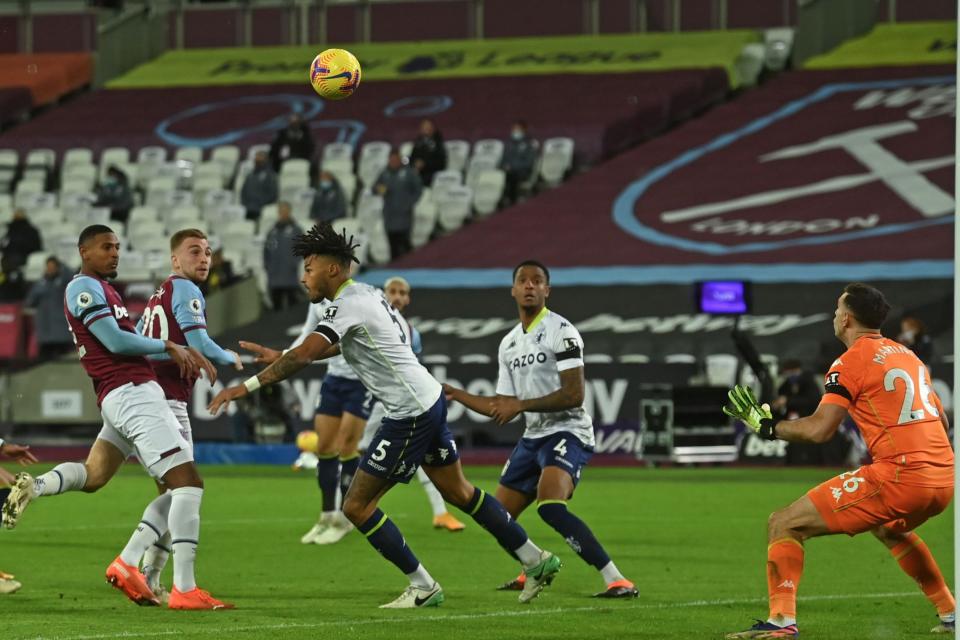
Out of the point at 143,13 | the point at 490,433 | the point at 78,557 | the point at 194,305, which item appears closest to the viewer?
the point at 194,305

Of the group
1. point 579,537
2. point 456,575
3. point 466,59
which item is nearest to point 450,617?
point 579,537

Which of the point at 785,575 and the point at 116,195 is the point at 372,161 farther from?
the point at 785,575

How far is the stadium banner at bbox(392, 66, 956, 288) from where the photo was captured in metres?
29.9

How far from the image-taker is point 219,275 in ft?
99.5

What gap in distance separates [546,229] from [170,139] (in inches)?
394

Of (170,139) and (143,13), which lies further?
(143,13)

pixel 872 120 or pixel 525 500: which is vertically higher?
pixel 872 120

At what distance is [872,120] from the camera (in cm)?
3475

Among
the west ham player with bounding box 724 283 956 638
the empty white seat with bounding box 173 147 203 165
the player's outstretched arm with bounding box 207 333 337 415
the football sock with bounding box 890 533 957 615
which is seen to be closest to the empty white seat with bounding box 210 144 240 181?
the empty white seat with bounding box 173 147 203 165

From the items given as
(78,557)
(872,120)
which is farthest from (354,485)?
(872,120)

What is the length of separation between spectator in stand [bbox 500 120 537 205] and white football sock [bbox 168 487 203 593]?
2366 cm

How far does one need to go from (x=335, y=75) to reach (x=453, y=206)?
20.5 meters

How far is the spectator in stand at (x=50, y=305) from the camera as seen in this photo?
1152 inches

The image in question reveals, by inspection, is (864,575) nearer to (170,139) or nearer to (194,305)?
(194,305)
